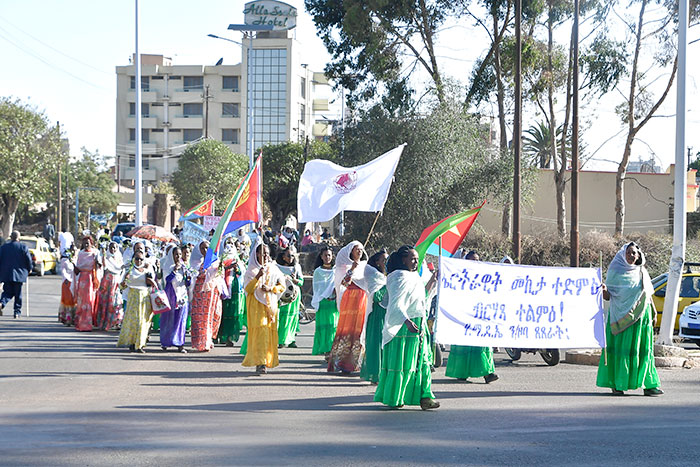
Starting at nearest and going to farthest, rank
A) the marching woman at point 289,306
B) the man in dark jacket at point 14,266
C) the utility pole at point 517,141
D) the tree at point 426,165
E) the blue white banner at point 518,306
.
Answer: the blue white banner at point 518,306 → the marching woman at point 289,306 → the man in dark jacket at point 14,266 → the utility pole at point 517,141 → the tree at point 426,165

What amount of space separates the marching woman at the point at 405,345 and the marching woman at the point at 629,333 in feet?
8.20

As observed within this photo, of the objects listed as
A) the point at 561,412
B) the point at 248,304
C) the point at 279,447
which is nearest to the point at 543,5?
the point at 248,304

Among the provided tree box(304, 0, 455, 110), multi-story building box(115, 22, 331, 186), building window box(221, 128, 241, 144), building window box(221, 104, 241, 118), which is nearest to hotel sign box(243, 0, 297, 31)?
multi-story building box(115, 22, 331, 186)

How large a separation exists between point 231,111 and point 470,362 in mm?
82573

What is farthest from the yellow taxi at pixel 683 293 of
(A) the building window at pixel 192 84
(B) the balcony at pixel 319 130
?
(B) the balcony at pixel 319 130

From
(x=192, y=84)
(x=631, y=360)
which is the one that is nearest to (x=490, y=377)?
(x=631, y=360)

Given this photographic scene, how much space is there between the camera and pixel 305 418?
8.96m

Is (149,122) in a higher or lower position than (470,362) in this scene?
higher

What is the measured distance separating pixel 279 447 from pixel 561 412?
3.30 m

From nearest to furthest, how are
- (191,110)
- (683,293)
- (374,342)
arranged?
(374,342) → (683,293) → (191,110)

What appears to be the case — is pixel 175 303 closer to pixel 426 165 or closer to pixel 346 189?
pixel 346 189

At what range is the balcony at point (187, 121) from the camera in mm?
91812

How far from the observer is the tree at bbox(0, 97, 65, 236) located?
51.2 metres

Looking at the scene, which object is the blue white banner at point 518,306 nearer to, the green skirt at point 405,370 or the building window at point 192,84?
the green skirt at point 405,370
